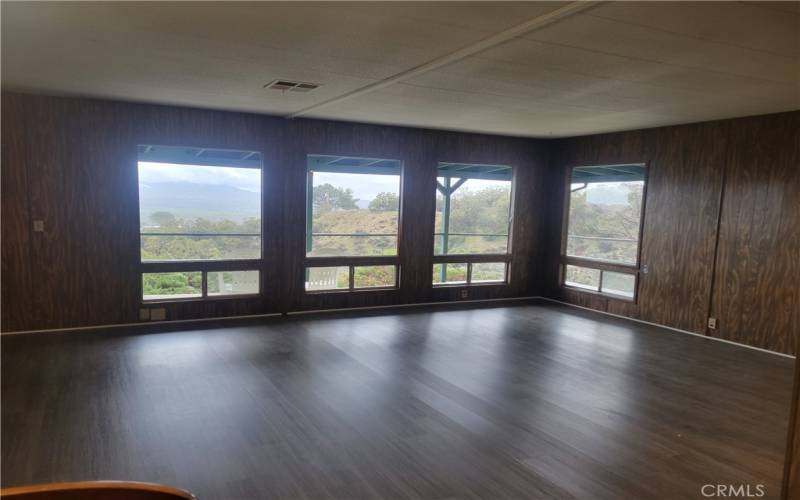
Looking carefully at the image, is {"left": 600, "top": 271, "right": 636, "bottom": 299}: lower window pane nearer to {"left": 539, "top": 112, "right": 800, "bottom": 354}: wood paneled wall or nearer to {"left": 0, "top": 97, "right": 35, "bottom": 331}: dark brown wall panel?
{"left": 539, "top": 112, "right": 800, "bottom": 354}: wood paneled wall

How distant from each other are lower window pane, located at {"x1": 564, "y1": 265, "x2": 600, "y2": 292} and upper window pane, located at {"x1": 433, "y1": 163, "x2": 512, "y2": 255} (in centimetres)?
114

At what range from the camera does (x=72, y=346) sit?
205 inches

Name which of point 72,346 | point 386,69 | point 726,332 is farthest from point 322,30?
point 726,332

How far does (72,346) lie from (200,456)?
3.05 meters

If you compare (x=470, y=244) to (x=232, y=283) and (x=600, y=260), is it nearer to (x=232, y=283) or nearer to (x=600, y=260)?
(x=600, y=260)

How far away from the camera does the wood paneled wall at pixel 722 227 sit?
218 inches

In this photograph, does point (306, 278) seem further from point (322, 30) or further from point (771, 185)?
point (771, 185)

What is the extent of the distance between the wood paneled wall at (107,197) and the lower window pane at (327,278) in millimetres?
146

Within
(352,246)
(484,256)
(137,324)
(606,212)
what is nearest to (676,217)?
(606,212)

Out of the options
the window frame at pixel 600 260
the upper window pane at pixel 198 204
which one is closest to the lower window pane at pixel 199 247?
the upper window pane at pixel 198 204

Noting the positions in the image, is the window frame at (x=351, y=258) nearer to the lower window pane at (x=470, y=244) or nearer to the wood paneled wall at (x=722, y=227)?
the lower window pane at (x=470, y=244)

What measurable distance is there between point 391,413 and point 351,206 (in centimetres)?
426

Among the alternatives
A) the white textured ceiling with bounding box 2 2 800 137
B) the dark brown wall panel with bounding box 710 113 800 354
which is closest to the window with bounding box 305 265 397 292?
the white textured ceiling with bounding box 2 2 800 137

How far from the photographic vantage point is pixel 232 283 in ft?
22.1
